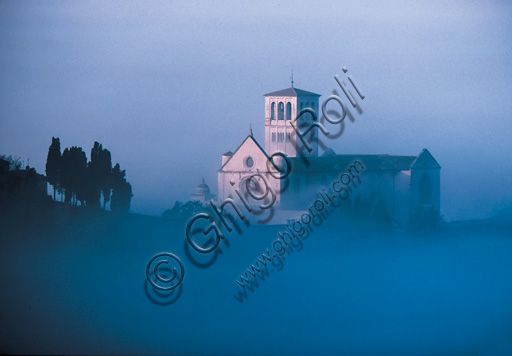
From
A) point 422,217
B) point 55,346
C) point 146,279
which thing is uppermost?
point 422,217

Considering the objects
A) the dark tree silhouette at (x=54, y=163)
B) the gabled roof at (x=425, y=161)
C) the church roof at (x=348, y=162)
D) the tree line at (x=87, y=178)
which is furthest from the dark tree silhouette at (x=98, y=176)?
the gabled roof at (x=425, y=161)

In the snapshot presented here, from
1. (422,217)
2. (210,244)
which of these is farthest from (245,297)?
(422,217)

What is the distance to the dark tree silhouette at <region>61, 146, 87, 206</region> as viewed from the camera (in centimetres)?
1053

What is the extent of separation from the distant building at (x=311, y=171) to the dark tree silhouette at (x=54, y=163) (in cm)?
156

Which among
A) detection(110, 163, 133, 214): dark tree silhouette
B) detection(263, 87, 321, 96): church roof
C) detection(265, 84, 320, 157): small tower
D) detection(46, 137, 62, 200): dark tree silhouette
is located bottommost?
detection(110, 163, 133, 214): dark tree silhouette

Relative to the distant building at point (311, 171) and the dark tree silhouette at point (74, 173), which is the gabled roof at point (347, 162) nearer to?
the distant building at point (311, 171)

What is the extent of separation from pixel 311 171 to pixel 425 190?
1.24m

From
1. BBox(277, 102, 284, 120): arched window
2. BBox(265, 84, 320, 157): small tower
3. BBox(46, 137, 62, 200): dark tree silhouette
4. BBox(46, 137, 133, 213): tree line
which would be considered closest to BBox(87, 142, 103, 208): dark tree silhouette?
BBox(46, 137, 133, 213): tree line

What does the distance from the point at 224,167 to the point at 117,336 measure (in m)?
2.05

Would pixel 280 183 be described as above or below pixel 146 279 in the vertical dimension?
above

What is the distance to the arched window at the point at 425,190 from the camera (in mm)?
10523

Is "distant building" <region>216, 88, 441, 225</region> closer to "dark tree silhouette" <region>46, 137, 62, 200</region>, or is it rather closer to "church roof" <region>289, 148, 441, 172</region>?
"church roof" <region>289, 148, 441, 172</region>

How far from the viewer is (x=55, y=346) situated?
9.91 m

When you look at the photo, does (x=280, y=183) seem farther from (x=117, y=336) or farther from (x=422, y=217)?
(x=117, y=336)
